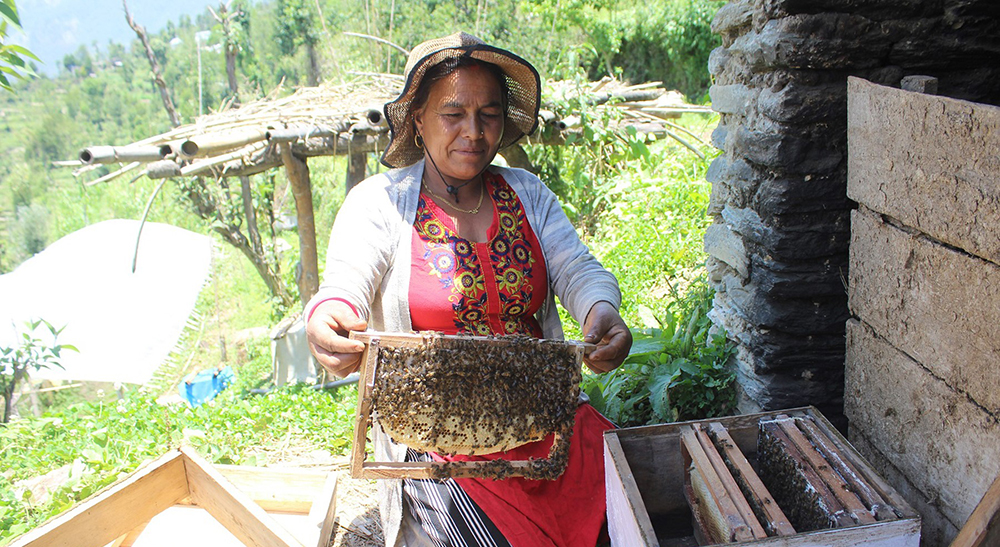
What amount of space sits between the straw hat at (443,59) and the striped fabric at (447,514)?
4.30 feet

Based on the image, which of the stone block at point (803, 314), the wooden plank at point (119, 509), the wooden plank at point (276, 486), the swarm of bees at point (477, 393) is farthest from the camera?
the wooden plank at point (276, 486)

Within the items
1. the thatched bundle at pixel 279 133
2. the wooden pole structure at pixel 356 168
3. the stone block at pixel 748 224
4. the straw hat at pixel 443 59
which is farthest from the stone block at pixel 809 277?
the wooden pole structure at pixel 356 168

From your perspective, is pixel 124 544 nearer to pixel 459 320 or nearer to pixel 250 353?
pixel 459 320

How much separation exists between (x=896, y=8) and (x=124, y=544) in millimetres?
3777

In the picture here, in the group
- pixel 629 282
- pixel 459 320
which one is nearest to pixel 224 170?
pixel 629 282

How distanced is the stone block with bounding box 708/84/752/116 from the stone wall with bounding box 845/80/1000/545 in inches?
23.5

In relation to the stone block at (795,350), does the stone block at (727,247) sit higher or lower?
higher

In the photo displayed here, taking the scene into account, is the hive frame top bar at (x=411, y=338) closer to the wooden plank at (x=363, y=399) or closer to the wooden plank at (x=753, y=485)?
the wooden plank at (x=363, y=399)

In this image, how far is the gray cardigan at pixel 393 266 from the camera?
98.0 inches

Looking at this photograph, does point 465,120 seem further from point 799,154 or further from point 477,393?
point 799,154

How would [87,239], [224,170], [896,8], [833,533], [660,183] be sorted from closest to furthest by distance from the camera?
1. [833,533]
2. [896,8]
3. [224,170]
4. [660,183]
5. [87,239]

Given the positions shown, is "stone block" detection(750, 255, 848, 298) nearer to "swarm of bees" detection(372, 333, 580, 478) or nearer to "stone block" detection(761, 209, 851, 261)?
"stone block" detection(761, 209, 851, 261)

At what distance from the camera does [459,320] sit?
2604 millimetres

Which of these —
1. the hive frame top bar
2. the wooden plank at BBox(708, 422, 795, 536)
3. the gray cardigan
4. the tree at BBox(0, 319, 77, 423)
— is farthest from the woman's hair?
the tree at BBox(0, 319, 77, 423)
